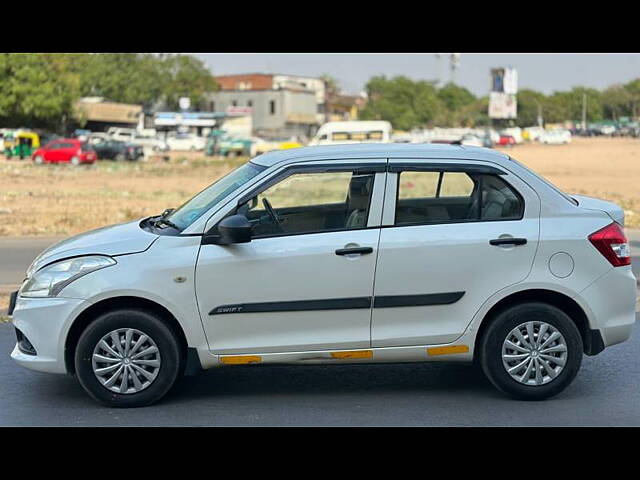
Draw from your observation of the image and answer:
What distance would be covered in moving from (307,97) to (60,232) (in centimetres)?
12327

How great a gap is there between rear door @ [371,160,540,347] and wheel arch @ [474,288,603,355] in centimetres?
14

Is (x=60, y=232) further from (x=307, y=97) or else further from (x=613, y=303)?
(x=307, y=97)

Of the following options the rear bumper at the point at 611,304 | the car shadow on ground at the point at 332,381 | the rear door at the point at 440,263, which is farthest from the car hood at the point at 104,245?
the rear bumper at the point at 611,304

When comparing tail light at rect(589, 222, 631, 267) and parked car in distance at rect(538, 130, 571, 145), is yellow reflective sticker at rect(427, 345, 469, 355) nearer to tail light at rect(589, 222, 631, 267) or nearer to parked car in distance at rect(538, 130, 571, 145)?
tail light at rect(589, 222, 631, 267)

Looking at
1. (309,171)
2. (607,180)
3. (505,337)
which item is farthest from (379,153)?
(607,180)

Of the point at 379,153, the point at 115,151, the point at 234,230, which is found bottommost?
the point at 115,151

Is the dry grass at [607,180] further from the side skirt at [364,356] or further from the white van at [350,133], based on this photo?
the side skirt at [364,356]

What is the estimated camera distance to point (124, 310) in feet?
20.9

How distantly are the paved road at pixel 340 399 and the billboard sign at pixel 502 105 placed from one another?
127700 mm

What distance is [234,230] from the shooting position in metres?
6.25

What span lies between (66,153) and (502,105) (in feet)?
308

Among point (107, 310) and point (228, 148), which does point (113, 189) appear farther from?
point (228, 148)

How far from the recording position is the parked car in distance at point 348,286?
20.8 feet

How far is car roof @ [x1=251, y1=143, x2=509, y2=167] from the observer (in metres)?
6.68
